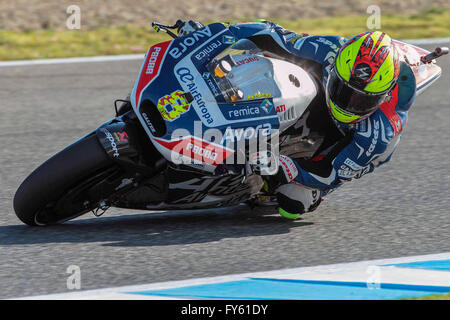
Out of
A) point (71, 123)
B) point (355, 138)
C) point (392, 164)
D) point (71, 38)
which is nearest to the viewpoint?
point (355, 138)

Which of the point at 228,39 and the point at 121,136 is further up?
the point at 228,39

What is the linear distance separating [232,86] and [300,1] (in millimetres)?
8865

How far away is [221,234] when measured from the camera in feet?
16.3

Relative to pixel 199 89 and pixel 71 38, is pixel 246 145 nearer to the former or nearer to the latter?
pixel 199 89

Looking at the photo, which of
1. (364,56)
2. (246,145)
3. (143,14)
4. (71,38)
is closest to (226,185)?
(246,145)

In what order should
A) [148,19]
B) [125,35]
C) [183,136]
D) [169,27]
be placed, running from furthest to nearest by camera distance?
[148,19]
[125,35]
[169,27]
[183,136]

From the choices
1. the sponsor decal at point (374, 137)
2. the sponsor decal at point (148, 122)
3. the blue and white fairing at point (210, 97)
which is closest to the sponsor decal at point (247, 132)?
the blue and white fairing at point (210, 97)

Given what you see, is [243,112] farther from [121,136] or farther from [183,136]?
[121,136]

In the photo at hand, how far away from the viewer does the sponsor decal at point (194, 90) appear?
447cm

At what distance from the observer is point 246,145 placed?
4539 millimetres

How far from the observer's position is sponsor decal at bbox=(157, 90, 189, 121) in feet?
14.6

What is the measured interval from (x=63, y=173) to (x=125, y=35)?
21.9 feet

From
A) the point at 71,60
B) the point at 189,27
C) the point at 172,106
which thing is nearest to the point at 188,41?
the point at 189,27

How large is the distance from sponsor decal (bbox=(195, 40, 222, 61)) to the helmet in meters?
0.67
